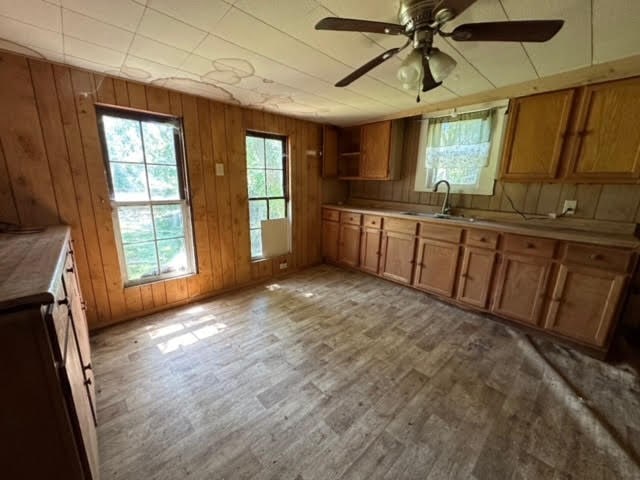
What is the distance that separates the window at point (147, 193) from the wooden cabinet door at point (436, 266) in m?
2.58

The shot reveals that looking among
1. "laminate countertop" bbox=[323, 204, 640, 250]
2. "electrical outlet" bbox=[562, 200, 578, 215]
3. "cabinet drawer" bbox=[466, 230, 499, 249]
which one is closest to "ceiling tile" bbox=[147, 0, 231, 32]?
"laminate countertop" bbox=[323, 204, 640, 250]

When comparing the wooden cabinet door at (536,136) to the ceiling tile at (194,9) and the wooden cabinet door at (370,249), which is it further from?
the ceiling tile at (194,9)

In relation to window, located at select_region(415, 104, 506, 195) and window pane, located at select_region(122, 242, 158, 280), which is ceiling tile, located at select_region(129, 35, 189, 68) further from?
window, located at select_region(415, 104, 506, 195)

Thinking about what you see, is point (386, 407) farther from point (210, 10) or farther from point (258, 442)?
point (210, 10)

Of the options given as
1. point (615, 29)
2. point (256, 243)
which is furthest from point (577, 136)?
point (256, 243)

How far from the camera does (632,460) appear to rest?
51.1 inches

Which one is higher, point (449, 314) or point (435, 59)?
point (435, 59)

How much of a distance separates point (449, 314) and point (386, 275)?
2.99ft

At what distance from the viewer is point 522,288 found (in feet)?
7.66

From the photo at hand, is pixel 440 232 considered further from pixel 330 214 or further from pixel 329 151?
pixel 329 151

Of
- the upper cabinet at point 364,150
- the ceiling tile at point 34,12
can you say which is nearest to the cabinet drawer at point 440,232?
the upper cabinet at point 364,150

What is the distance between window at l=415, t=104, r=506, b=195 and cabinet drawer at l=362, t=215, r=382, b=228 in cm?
70

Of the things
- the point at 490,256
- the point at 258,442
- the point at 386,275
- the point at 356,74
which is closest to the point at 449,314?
the point at 490,256

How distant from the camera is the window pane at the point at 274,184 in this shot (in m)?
3.42
